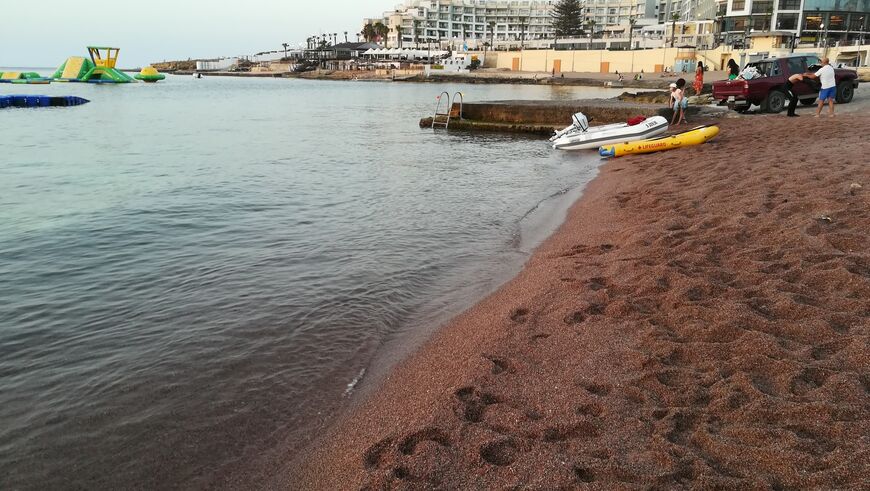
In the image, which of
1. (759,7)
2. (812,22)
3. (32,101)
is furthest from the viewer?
(759,7)

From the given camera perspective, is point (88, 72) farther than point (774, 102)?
Yes

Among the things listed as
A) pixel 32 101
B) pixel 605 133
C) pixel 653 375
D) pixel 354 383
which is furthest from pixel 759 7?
pixel 354 383

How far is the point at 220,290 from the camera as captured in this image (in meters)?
7.19

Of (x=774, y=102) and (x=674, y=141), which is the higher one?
(x=774, y=102)

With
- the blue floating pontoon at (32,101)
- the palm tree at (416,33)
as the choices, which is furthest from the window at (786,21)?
the blue floating pontoon at (32,101)

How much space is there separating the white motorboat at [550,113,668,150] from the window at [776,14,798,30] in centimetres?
8255

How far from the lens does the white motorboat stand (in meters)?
16.6

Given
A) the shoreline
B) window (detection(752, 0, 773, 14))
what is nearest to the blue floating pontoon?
the shoreline

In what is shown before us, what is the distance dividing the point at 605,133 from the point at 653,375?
15.0 metres

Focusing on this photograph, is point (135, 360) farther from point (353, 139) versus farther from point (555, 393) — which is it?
point (353, 139)

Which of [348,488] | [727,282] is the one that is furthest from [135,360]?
[727,282]

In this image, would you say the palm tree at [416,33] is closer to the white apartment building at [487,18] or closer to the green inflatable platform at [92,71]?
the white apartment building at [487,18]

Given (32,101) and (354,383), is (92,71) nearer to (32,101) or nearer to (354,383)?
(32,101)

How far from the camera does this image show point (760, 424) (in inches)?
130
